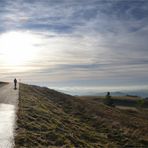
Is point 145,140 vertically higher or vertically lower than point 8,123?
lower

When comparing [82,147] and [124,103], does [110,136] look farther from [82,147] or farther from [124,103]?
[124,103]

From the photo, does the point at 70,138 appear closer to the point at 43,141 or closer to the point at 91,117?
the point at 43,141

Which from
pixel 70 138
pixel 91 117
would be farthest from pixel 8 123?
pixel 91 117

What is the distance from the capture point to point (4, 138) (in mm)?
17469

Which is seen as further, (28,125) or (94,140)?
(94,140)

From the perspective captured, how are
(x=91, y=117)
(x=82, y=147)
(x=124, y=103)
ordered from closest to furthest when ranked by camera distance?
(x=82, y=147)
(x=91, y=117)
(x=124, y=103)

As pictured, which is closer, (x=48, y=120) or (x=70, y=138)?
(x=70, y=138)

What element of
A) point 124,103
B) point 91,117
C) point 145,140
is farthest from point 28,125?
point 124,103

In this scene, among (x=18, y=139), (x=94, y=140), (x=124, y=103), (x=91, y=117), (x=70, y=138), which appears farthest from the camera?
(x=124, y=103)

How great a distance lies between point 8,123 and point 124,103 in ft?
461

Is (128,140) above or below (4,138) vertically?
below

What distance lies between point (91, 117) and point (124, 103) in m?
122

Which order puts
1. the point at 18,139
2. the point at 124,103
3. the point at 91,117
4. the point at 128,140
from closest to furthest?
the point at 18,139
the point at 128,140
the point at 91,117
the point at 124,103

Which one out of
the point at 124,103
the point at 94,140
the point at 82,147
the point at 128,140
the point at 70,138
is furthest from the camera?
the point at 124,103
